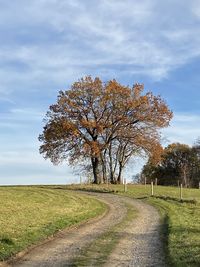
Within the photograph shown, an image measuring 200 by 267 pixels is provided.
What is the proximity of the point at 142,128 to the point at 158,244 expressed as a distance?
40445 millimetres

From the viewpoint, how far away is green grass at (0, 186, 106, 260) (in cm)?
1545

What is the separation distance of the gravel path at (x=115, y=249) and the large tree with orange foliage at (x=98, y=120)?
2969 centimetres

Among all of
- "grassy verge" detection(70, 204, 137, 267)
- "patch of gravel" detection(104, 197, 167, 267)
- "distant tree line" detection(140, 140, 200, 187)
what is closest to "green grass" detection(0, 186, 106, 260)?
"grassy verge" detection(70, 204, 137, 267)

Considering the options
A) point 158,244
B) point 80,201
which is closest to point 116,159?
point 80,201

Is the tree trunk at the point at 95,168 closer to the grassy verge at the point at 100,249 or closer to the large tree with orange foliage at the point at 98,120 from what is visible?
the large tree with orange foliage at the point at 98,120

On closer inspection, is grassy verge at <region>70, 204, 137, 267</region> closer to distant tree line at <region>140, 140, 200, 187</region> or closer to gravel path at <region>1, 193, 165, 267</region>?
gravel path at <region>1, 193, 165, 267</region>

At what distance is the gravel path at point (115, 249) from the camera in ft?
41.8

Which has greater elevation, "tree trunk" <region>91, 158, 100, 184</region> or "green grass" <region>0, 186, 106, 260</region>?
"tree trunk" <region>91, 158, 100, 184</region>

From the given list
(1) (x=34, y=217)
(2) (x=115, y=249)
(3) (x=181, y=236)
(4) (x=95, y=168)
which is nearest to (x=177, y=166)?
(4) (x=95, y=168)

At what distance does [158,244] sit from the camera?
16.1 metres

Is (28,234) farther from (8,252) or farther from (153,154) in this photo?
(153,154)

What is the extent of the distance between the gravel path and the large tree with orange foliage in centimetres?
2969

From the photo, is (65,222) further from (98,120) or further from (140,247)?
(98,120)

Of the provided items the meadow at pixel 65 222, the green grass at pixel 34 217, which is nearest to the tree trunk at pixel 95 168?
the meadow at pixel 65 222
